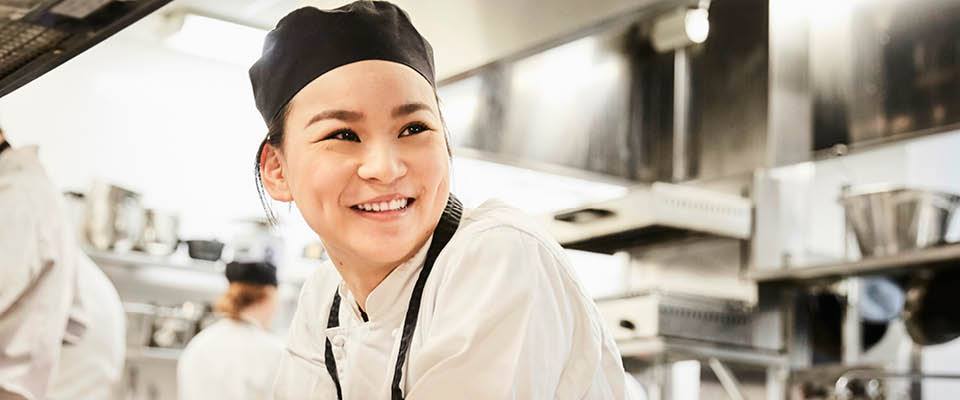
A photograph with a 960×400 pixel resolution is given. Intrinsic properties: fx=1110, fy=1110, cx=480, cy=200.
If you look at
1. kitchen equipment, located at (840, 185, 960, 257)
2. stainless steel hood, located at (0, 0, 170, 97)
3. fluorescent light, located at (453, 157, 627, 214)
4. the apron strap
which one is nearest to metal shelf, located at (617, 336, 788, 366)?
kitchen equipment, located at (840, 185, 960, 257)

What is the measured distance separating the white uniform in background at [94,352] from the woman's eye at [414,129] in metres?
2.86

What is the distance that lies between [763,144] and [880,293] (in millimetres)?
697

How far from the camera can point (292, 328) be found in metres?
1.39

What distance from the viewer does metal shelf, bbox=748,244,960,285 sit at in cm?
301

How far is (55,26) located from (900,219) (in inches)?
98.6

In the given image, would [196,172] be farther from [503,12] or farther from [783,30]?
[503,12]

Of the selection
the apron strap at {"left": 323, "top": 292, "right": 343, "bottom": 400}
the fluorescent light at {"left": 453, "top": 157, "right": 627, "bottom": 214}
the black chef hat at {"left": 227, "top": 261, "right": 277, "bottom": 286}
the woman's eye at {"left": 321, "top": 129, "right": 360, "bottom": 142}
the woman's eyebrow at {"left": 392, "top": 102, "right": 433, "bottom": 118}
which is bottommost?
the apron strap at {"left": 323, "top": 292, "right": 343, "bottom": 400}

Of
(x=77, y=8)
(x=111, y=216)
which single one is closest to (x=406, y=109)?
(x=77, y=8)

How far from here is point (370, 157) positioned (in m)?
1.07

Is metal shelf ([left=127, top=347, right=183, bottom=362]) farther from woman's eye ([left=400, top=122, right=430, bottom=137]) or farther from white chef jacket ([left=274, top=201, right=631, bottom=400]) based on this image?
woman's eye ([left=400, top=122, right=430, bottom=137])

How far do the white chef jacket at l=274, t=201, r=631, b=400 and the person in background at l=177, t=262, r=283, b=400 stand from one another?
304 centimetres

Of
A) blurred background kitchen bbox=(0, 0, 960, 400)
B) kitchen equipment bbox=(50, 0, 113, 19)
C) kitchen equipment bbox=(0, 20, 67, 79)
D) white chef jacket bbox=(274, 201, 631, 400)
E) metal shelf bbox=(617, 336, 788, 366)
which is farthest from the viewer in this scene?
metal shelf bbox=(617, 336, 788, 366)

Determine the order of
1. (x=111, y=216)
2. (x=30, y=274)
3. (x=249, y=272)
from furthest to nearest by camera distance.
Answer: (x=111, y=216), (x=249, y=272), (x=30, y=274)

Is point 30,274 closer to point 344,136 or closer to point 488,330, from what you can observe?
point 344,136
